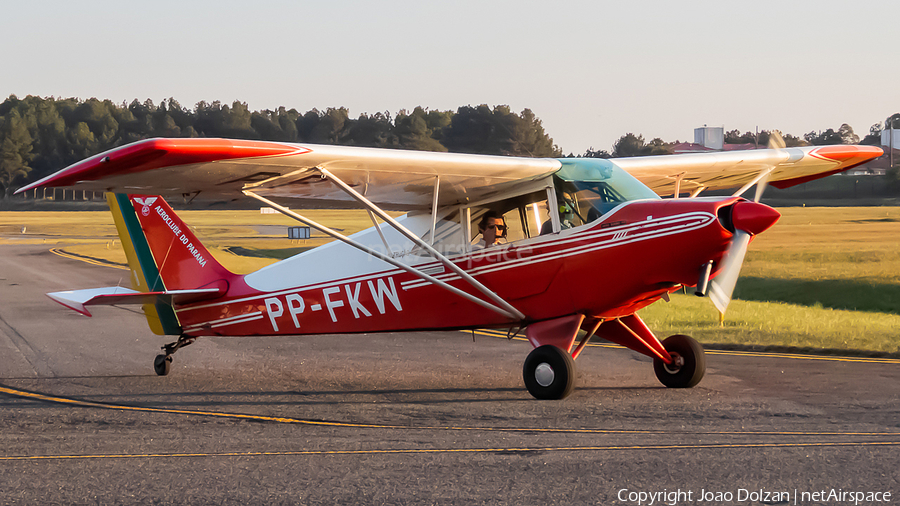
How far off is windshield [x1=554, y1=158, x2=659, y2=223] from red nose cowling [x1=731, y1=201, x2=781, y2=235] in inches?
43.9

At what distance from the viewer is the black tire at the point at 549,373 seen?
801cm

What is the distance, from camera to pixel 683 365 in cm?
888

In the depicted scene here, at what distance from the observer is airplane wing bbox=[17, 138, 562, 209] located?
6.95 m

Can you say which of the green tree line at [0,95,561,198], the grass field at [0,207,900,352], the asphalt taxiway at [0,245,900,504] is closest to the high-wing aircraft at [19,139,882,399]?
the asphalt taxiway at [0,245,900,504]

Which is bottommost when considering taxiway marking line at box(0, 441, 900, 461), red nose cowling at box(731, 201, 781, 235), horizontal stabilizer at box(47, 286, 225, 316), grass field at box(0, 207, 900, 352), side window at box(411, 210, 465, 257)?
grass field at box(0, 207, 900, 352)

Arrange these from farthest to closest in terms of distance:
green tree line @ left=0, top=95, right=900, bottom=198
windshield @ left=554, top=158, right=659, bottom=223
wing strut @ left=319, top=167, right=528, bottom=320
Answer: green tree line @ left=0, top=95, right=900, bottom=198
wing strut @ left=319, top=167, right=528, bottom=320
windshield @ left=554, top=158, right=659, bottom=223

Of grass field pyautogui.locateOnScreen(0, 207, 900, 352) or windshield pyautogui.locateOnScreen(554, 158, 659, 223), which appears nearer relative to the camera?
windshield pyautogui.locateOnScreen(554, 158, 659, 223)

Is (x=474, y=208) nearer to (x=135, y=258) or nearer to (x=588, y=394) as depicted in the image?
(x=588, y=394)

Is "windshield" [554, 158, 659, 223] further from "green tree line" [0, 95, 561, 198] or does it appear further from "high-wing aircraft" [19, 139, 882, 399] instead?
"green tree line" [0, 95, 561, 198]

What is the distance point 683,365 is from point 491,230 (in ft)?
8.43

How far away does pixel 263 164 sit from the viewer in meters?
7.63

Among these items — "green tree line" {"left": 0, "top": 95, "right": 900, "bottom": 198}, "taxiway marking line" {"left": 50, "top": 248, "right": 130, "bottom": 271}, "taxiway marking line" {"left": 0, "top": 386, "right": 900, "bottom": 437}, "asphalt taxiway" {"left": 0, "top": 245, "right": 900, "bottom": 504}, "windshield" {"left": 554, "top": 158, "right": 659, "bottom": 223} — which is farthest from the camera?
"green tree line" {"left": 0, "top": 95, "right": 900, "bottom": 198}

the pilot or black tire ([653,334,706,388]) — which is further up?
the pilot

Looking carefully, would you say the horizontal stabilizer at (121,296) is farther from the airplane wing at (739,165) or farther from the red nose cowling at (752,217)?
the red nose cowling at (752,217)
